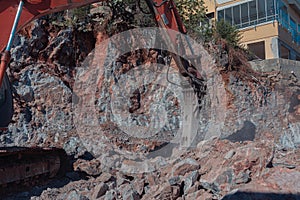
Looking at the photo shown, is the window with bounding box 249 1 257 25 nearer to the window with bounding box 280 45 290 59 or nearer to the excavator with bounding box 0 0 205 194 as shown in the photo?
the window with bounding box 280 45 290 59

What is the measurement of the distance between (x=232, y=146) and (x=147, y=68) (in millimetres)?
4748

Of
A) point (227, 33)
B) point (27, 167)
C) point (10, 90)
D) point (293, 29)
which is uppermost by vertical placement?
point (293, 29)

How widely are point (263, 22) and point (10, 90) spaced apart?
14.3m

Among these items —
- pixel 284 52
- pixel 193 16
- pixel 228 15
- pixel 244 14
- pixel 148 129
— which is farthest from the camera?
pixel 284 52

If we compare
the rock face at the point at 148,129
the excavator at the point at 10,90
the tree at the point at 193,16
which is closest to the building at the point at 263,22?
the rock face at the point at 148,129

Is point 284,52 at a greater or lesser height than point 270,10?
lesser

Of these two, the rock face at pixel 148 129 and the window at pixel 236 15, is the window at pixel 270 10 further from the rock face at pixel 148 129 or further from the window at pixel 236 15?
the rock face at pixel 148 129

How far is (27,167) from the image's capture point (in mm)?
4844

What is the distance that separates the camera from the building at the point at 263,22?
15.4m

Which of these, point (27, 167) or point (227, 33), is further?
point (227, 33)

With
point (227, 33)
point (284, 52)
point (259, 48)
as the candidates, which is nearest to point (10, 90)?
point (227, 33)

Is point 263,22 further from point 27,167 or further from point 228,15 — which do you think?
point 27,167

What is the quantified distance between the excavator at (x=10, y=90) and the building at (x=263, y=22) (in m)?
11.1

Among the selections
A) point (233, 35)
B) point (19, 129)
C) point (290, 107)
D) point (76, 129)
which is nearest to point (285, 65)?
point (290, 107)
